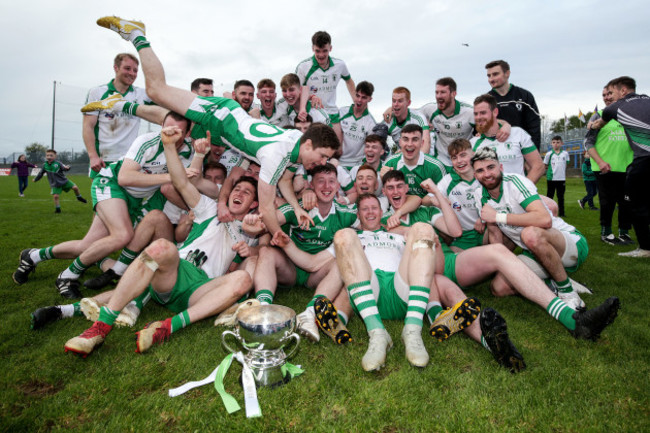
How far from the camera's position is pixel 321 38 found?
6.85m

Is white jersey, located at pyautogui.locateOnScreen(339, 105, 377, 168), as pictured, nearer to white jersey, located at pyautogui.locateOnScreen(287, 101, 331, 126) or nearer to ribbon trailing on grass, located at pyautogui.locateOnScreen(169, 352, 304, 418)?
white jersey, located at pyautogui.locateOnScreen(287, 101, 331, 126)

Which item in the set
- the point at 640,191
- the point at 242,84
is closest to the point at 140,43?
the point at 242,84

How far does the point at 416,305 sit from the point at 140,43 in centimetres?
430

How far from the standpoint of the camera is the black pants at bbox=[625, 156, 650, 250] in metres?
5.57

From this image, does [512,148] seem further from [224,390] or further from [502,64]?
[224,390]

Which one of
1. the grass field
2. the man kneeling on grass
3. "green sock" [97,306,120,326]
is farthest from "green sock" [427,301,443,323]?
"green sock" [97,306,120,326]

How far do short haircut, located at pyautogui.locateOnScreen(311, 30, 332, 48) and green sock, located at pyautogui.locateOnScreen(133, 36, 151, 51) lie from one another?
336cm

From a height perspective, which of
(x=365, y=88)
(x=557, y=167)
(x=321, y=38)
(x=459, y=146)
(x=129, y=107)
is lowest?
(x=557, y=167)

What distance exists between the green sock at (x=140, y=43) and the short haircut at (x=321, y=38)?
3356 millimetres

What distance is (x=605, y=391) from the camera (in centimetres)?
225

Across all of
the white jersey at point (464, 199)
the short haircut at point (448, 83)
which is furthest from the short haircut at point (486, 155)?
the short haircut at point (448, 83)

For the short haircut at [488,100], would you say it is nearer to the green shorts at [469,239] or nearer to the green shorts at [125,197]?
the green shorts at [469,239]

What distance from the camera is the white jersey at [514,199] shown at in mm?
3735

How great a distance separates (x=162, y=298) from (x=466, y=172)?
379 cm
